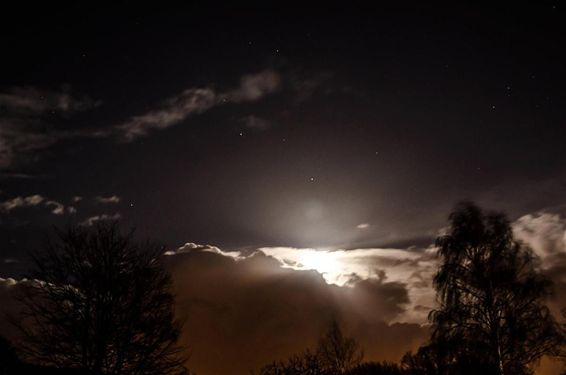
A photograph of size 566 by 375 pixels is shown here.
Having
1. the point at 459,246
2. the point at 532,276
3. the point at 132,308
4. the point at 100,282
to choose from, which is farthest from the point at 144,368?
the point at 532,276

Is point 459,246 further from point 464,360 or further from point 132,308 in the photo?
point 132,308

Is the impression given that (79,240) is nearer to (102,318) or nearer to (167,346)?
(102,318)

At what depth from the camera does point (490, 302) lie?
25234 millimetres

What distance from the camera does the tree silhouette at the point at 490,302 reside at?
24594 millimetres

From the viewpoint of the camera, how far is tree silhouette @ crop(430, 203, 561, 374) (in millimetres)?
24594

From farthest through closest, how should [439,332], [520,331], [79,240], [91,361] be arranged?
[439,332] → [520,331] → [79,240] → [91,361]

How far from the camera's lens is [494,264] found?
26.4 m

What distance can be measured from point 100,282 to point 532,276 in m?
21.2

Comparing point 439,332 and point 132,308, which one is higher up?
point 132,308

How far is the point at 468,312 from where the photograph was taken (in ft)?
84.2

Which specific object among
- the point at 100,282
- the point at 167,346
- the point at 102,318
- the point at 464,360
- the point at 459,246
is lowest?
the point at 464,360

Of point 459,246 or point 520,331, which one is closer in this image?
point 520,331

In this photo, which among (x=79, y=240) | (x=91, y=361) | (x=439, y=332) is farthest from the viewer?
(x=439, y=332)

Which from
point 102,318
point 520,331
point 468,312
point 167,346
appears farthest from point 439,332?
point 102,318
